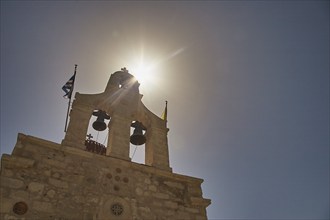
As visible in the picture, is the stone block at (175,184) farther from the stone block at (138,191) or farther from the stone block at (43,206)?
the stone block at (43,206)

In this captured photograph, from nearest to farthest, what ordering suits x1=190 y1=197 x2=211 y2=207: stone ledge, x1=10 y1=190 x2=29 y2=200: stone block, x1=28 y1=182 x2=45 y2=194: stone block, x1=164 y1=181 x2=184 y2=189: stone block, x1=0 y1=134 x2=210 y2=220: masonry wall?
x1=10 y1=190 x2=29 y2=200: stone block → x1=0 y1=134 x2=210 y2=220: masonry wall → x1=28 y1=182 x2=45 y2=194: stone block → x1=190 y1=197 x2=211 y2=207: stone ledge → x1=164 y1=181 x2=184 y2=189: stone block

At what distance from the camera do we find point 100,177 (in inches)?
225

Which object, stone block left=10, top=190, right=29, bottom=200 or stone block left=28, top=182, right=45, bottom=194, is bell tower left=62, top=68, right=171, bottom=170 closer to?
stone block left=28, top=182, right=45, bottom=194

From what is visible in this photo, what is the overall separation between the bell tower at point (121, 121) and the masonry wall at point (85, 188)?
390 mm

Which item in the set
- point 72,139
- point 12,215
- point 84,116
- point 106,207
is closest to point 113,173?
point 106,207

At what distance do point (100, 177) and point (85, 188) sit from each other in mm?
408

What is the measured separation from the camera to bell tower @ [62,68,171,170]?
251 inches

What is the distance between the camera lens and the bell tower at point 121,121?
20.9 ft

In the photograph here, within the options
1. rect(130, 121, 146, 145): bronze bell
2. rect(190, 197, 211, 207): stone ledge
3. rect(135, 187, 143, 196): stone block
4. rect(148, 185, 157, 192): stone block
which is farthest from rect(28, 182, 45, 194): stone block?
rect(190, 197, 211, 207): stone ledge

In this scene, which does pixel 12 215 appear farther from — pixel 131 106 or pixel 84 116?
pixel 131 106

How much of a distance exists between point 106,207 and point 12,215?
1.61 meters

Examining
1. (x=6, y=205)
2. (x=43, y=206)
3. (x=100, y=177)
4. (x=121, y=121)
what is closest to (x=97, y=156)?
(x=100, y=177)

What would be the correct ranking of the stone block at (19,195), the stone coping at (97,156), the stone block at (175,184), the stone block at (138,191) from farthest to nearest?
the stone block at (175,184) → the stone block at (138,191) → the stone coping at (97,156) → the stone block at (19,195)

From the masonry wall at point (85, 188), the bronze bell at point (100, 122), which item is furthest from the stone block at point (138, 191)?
the bronze bell at point (100, 122)
